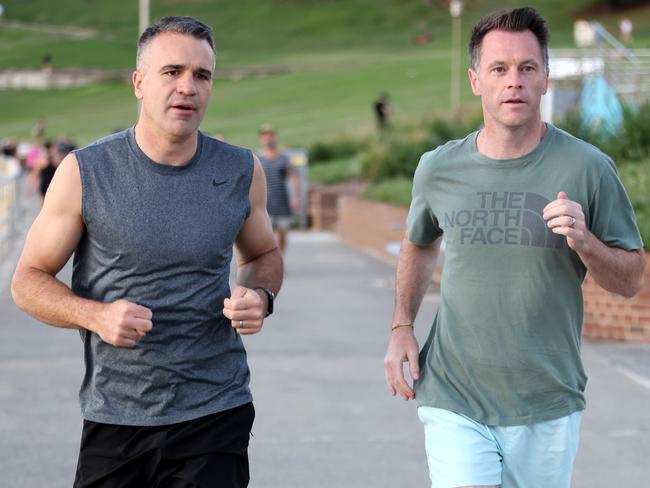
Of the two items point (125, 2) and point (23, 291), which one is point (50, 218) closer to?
point (23, 291)

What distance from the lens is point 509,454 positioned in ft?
15.1

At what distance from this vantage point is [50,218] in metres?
4.49

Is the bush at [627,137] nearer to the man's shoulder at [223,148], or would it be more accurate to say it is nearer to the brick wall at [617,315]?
the brick wall at [617,315]

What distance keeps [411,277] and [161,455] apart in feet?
3.55

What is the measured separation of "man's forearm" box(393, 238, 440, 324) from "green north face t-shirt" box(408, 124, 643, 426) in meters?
0.33

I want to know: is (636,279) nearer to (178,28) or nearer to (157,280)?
(157,280)

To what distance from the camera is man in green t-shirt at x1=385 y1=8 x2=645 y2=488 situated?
455 centimetres

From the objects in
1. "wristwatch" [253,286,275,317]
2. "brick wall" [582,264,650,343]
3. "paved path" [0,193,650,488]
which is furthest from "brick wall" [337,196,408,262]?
"wristwatch" [253,286,275,317]

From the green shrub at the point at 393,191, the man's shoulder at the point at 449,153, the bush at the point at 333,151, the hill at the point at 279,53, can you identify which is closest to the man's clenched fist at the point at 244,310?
the man's shoulder at the point at 449,153

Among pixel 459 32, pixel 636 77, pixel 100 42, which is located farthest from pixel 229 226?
pixel 100 42

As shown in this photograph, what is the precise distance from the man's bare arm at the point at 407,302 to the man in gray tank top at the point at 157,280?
1.75ft

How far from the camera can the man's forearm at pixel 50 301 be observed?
4359 mm

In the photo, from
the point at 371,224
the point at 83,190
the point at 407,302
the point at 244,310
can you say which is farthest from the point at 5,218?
the point at 244,310

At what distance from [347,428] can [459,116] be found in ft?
67.4
